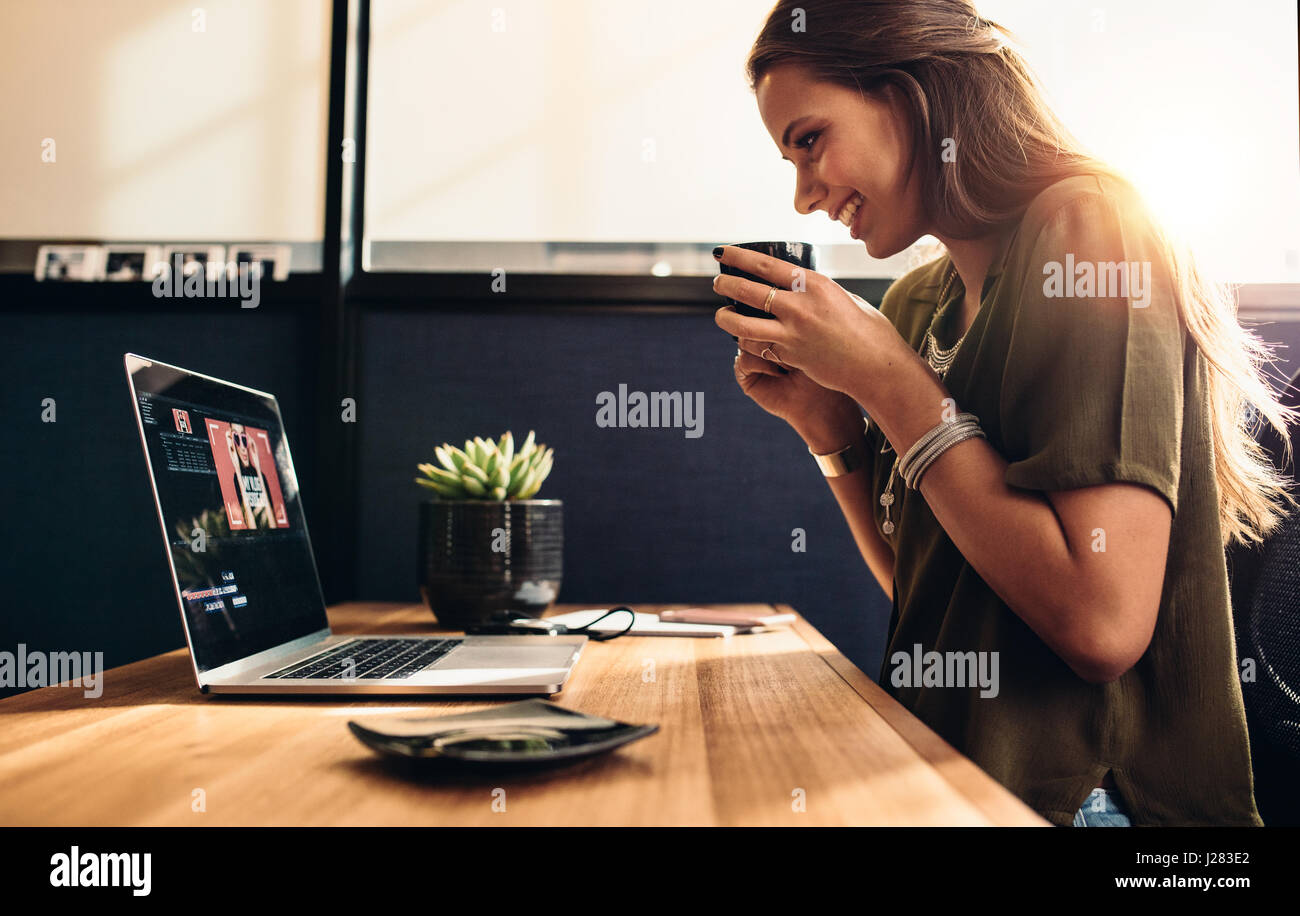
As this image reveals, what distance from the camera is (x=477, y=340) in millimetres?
1588

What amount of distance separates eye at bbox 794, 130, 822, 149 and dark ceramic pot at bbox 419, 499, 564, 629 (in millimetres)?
592

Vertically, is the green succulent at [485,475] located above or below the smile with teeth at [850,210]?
below

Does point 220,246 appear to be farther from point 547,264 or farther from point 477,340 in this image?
point 547,264

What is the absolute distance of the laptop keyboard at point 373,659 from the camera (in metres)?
0.73

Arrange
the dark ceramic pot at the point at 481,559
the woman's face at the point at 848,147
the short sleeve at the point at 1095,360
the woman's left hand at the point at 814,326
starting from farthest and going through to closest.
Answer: the dark ceramic pot at the point at 481,559
the woman's face at the point at 848,147
the woman's left hand at the point at 814,326
the short sleeve at the point at 1095,360

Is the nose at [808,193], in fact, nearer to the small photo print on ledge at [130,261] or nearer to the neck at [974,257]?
the neck at [974,257]

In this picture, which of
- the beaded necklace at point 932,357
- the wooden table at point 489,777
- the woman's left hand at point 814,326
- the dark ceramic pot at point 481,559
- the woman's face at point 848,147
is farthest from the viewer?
the dark ceramic pot at point 481,559

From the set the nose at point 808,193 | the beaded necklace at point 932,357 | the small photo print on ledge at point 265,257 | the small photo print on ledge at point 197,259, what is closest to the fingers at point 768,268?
the nose at point 808,193

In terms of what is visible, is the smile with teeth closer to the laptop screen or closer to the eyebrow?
the eyebrow

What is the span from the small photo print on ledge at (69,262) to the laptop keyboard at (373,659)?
3.82 ft

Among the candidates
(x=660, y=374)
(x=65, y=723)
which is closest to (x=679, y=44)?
(x=660, y=374)

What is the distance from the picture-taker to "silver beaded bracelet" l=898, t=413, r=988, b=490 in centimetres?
73

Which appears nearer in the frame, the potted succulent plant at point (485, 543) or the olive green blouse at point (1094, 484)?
the olive green blouse at point (1094, 484)
